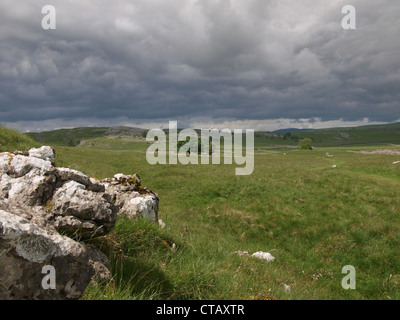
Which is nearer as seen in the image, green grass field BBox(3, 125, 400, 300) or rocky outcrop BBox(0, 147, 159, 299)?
rocky outcrop BBox(0, 147, 159, 299)

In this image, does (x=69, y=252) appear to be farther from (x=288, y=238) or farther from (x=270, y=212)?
A: (x=270, y=212)

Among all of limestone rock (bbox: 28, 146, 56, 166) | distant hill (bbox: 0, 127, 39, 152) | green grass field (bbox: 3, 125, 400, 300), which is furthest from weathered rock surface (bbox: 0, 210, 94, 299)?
distant hill (bbox: 0, 127, 39, 152)

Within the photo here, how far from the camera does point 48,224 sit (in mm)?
3602

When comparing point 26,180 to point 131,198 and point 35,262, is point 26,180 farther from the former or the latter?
point 131,198

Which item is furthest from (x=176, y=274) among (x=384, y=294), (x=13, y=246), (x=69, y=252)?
(x=384, y=294)

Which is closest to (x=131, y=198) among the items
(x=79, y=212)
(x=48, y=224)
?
(x=79, y=212)

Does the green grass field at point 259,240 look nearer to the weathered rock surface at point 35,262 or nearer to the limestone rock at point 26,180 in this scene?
the weathered rock surface at point 35,262

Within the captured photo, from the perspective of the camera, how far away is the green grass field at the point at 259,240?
4609 mm

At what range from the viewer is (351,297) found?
8.71 metres

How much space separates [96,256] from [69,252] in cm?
130

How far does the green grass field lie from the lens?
4.61 metres

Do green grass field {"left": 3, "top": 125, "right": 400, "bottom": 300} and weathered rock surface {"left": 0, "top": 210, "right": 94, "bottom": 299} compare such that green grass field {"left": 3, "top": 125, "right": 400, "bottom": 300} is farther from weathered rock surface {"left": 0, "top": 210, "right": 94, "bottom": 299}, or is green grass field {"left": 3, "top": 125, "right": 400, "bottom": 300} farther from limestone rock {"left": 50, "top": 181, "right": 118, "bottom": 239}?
limestone rock {"left": 50, "top": 181, "right": 118, "bottom": 239}

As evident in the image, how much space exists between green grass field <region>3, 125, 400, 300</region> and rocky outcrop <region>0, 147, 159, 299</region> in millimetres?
475
